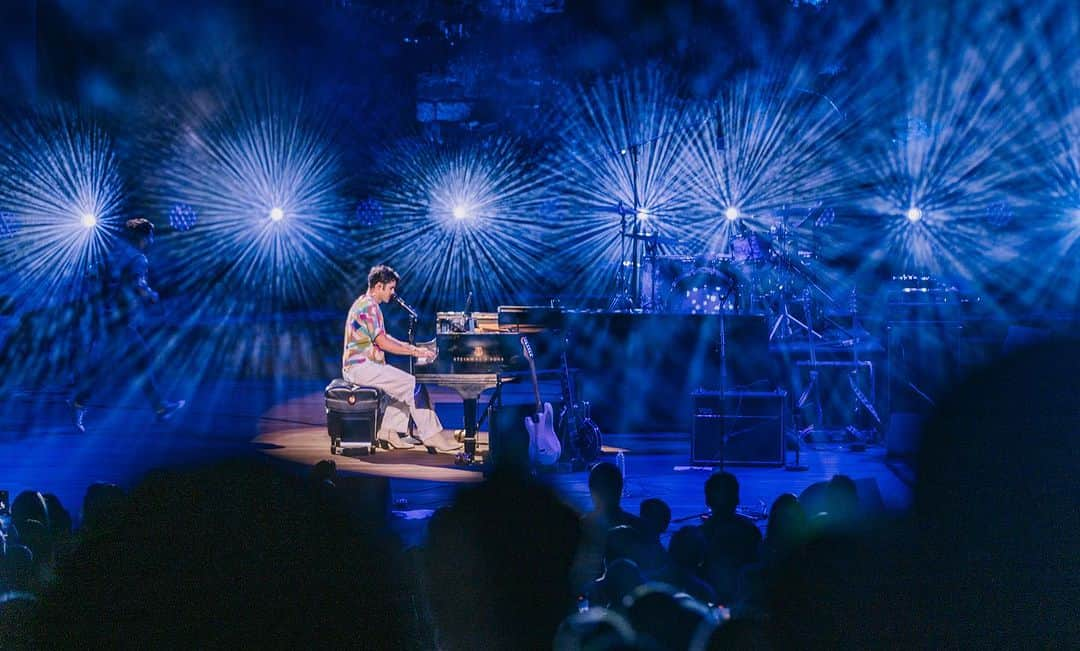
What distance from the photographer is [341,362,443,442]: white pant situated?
7.55 meters

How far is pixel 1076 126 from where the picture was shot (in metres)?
11.4

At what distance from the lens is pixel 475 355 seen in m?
7.09

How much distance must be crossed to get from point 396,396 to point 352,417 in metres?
0.34

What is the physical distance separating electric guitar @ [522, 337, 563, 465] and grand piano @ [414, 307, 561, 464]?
147mm

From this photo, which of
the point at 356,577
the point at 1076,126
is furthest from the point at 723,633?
the point at 1076,126

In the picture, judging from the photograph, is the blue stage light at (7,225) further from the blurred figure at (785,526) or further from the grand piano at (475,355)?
the blurred figure at (785,526)

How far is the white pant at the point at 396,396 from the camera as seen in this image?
755 cm

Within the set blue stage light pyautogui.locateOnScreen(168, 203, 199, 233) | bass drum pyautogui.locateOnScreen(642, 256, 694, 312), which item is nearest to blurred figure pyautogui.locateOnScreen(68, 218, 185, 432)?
bass drum pyautogui.locateOnScreen(642, 256, 694, 312)

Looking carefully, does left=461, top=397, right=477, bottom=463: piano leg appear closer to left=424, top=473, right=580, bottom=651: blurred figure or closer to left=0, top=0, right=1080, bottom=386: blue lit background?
left=0, top=0, right=1080, bottom=386: blue lit background

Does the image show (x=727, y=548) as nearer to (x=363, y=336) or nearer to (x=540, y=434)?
(x=540, y=434)

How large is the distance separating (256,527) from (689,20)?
10521mm

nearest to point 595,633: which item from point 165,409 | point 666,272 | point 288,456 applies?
point 288,456

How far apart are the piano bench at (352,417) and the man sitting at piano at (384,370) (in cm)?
9

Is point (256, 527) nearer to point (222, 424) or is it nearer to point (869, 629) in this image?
point (869, 629)
